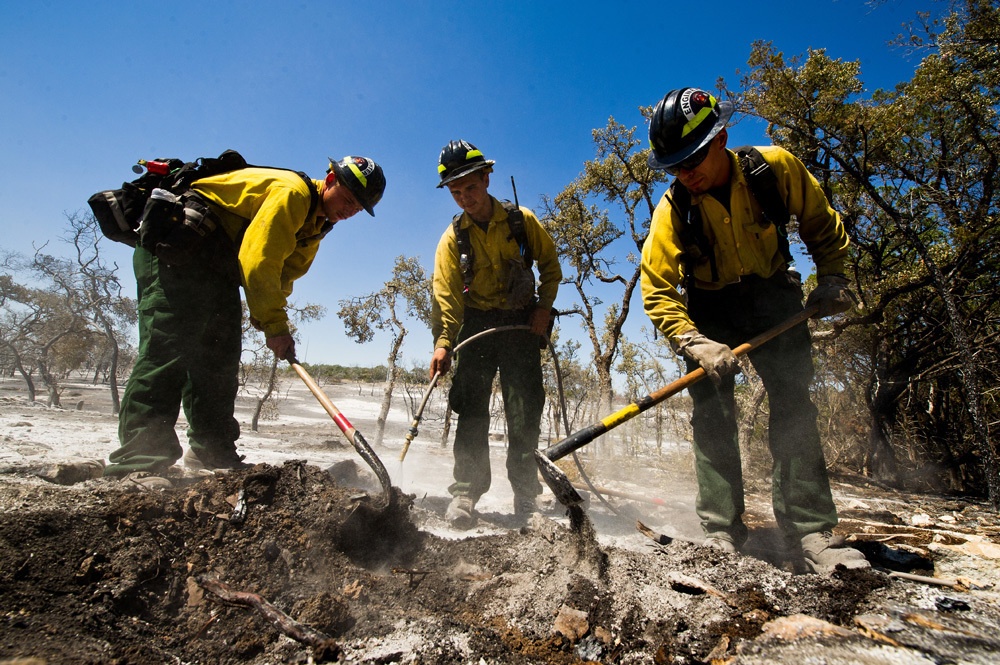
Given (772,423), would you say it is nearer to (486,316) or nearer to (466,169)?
(486,316)

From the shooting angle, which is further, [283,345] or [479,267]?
[479,267]

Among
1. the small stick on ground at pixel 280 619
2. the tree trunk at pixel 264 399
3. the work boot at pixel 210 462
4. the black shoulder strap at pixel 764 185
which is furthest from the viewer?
the tree trunk at pixel 264 399

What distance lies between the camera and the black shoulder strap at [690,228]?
2.65 m

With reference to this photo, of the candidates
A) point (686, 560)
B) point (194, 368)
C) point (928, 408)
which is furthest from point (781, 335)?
point (928, 408)

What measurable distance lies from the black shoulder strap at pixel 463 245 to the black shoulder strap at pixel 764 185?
1.93m

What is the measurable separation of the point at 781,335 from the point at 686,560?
4.39 ft

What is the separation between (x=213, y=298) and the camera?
309 cm

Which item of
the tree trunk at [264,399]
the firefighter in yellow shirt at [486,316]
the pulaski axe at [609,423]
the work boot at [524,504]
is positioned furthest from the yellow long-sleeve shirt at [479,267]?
the tree trunk at [264,399]

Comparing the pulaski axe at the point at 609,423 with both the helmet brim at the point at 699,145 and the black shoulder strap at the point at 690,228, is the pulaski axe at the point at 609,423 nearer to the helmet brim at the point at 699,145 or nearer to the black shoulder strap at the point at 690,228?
the black shoulder strap at the point at 690,228

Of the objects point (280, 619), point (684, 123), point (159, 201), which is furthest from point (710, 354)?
point (159, 201)

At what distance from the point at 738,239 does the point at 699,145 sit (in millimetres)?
551

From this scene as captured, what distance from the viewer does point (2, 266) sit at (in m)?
17.2

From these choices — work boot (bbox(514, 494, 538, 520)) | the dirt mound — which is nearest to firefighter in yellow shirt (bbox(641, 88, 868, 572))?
the dirt mound

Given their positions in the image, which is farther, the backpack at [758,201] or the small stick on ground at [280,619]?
the backpack at [758,201]
